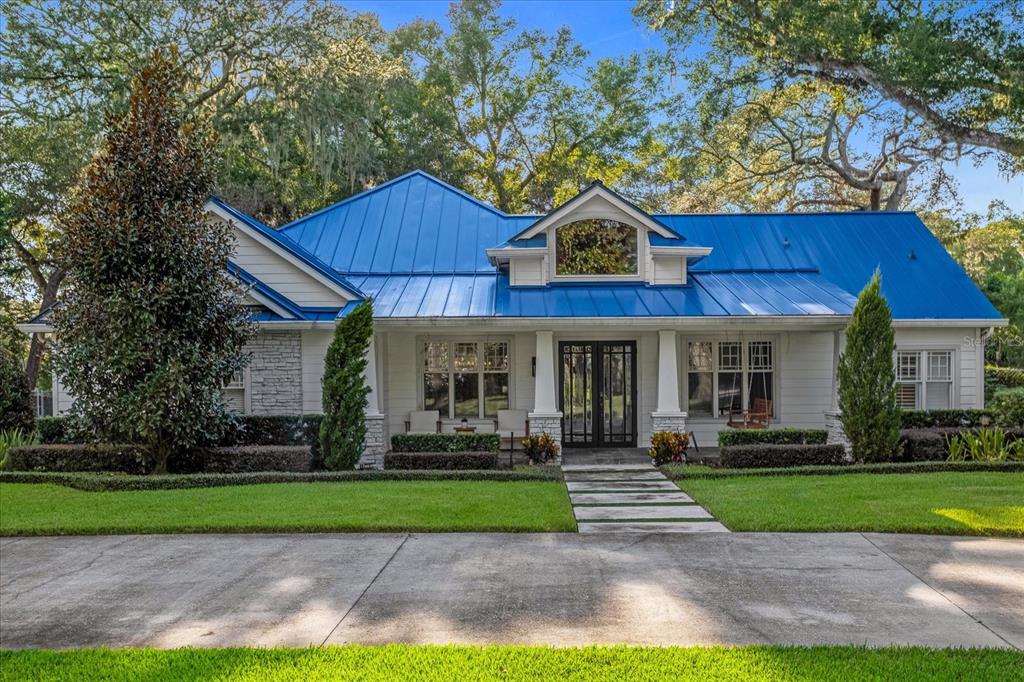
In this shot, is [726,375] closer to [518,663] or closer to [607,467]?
[607,467]

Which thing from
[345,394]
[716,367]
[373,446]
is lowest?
[373,446]

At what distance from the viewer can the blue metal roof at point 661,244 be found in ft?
46.5

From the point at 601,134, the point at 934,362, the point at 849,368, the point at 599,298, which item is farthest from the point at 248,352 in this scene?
the point at 601,134

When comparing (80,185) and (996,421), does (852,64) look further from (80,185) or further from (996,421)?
(80,185)

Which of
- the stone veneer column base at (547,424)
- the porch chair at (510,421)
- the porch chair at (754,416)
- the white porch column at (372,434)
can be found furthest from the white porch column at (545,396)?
the porch chair at (754,416)

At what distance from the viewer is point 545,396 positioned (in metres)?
13.6

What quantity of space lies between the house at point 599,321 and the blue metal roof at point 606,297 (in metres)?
0.06

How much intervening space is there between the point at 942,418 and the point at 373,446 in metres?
10.8

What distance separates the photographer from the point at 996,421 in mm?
13398

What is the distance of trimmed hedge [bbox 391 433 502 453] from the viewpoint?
12469mm

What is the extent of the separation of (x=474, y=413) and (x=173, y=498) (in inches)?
271

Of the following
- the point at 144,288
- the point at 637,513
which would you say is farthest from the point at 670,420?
the point at 144,288

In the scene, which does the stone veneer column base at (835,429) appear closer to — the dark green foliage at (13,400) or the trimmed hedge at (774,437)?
the trimmed hedge at (774,437)

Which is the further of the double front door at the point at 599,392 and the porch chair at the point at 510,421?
the double front door at the point at 599,392
